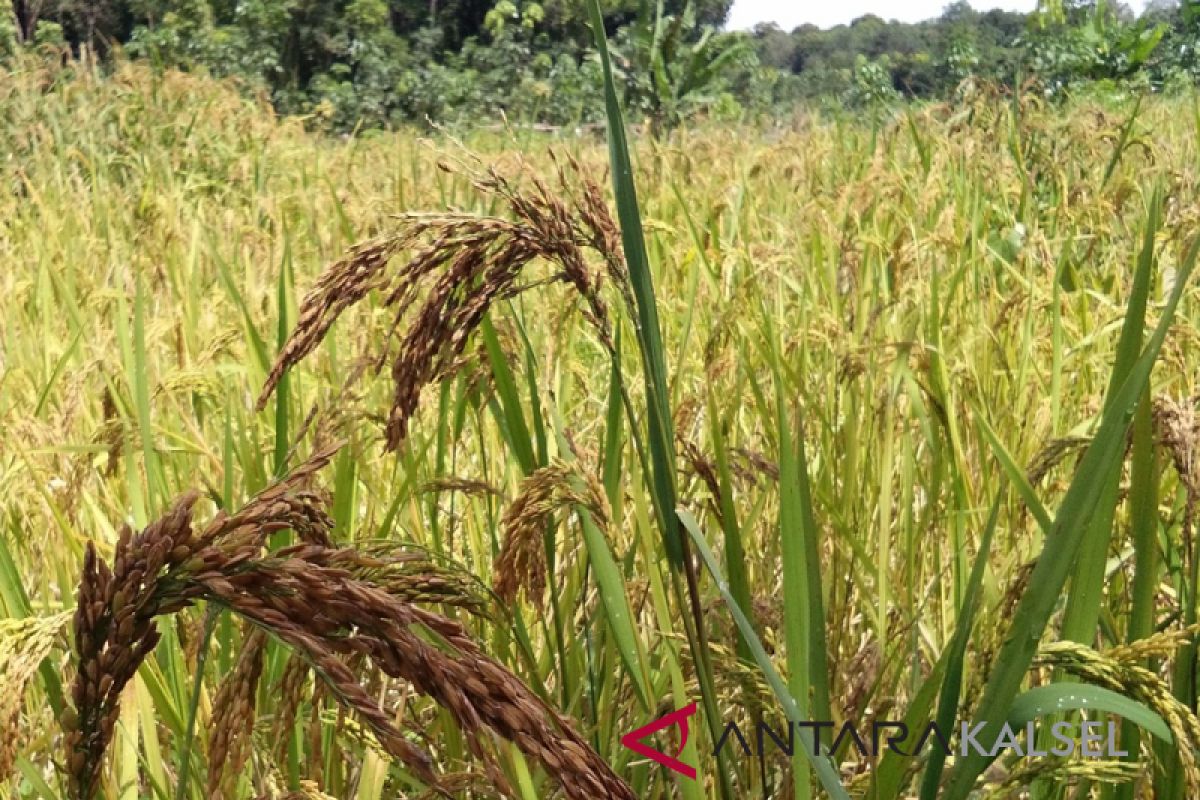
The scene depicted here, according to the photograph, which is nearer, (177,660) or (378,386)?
(177,660)

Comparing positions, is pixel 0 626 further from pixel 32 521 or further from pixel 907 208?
pixel 907 208

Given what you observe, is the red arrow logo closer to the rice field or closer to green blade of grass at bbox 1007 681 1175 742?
the rice field

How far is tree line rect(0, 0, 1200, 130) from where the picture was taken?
11711 mm

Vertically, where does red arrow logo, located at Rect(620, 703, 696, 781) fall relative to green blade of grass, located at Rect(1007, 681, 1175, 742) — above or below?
below

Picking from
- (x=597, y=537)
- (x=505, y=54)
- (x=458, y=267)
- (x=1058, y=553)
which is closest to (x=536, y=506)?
(x=597, y=537)

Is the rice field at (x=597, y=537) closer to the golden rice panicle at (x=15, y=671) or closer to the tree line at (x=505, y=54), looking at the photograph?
the golden rice panicle at (x=15, y=671)

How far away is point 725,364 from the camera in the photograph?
1.46 m

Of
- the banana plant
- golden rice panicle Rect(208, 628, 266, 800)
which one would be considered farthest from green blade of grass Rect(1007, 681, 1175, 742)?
the banana plant

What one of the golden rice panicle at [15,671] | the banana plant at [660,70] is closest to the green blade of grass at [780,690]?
the golden rice panicle at [15,671]

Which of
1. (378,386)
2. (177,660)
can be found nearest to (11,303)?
(378,386)

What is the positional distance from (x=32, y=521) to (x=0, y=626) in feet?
3.25

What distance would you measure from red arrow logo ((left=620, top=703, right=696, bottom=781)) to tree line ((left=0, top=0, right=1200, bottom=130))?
528 cm

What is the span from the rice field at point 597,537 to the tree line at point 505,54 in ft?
14.0

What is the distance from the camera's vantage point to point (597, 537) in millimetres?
779
